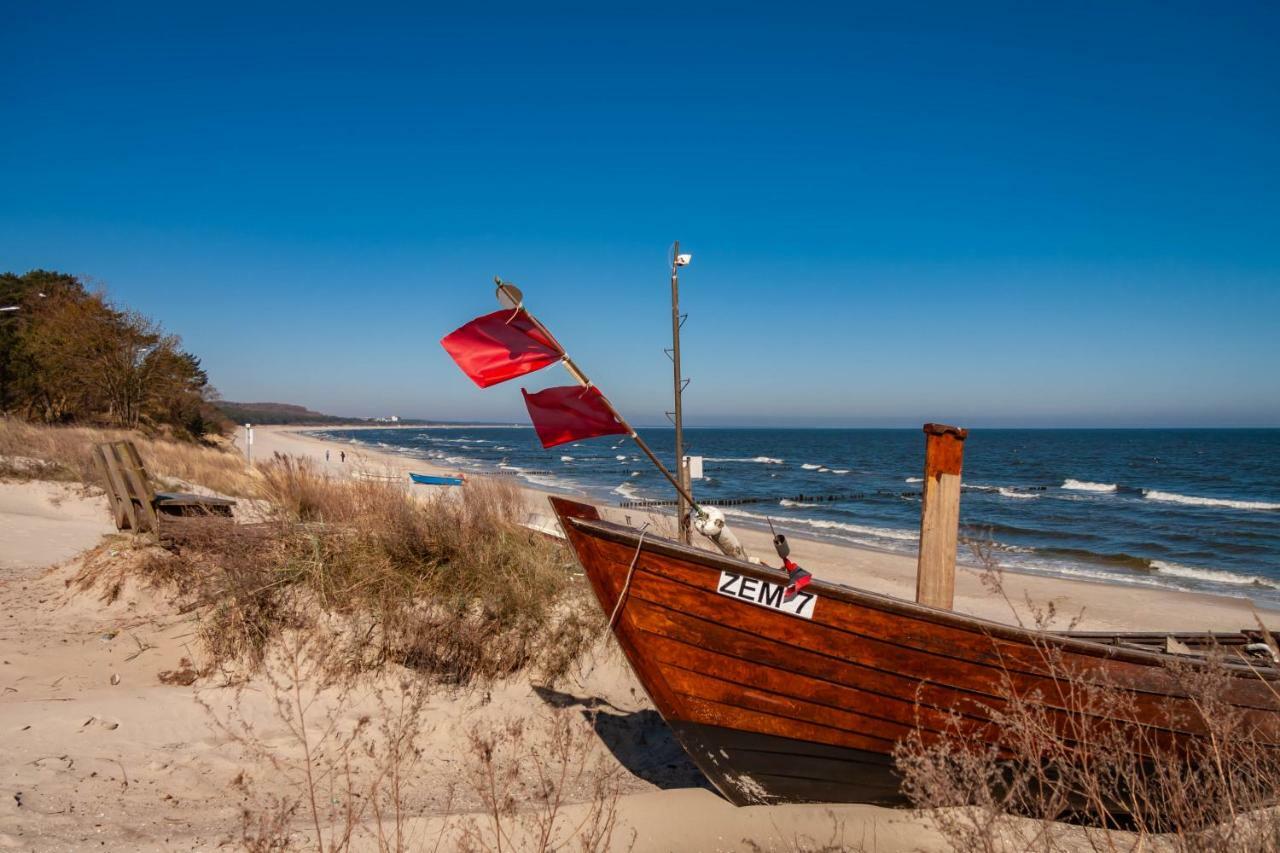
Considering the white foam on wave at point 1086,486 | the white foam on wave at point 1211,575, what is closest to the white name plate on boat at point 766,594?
the white foam on wave at point 1211,575

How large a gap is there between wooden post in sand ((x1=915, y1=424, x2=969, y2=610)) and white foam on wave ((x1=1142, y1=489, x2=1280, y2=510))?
29.9m

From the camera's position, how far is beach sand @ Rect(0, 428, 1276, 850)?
3.70 metres

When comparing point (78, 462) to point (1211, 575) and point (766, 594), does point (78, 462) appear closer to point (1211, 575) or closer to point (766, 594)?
point (766, 594)

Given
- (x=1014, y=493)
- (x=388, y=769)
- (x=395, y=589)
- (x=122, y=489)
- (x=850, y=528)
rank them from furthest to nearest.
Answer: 1. (x=1014, y=493)
2. (x=850, y=528)
3. (x=122, y=489)
4. (x=395, y=589)
5. (x=388, y=769)

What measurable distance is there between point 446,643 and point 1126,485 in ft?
136

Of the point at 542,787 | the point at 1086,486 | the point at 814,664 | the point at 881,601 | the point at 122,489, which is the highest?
the point at 122,489

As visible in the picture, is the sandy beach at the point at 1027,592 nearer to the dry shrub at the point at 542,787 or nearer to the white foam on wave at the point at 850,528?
the dry shrub at the point at 542,787

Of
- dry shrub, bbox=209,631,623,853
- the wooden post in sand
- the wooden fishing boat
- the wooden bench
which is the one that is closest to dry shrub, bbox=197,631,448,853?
dry shrub, bbox=209,631,623,853

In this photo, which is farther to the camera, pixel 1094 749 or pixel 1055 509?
pixel 1055 509

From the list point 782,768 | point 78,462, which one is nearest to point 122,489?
point 782,768

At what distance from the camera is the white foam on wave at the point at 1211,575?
14.2 m

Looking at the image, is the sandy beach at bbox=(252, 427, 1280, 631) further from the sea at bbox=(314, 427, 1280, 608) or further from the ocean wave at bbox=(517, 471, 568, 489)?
the ocean wave at bbox=(517, 471, 568, 489)

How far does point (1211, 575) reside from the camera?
15.0m

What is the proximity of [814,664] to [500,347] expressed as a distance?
2.56m
